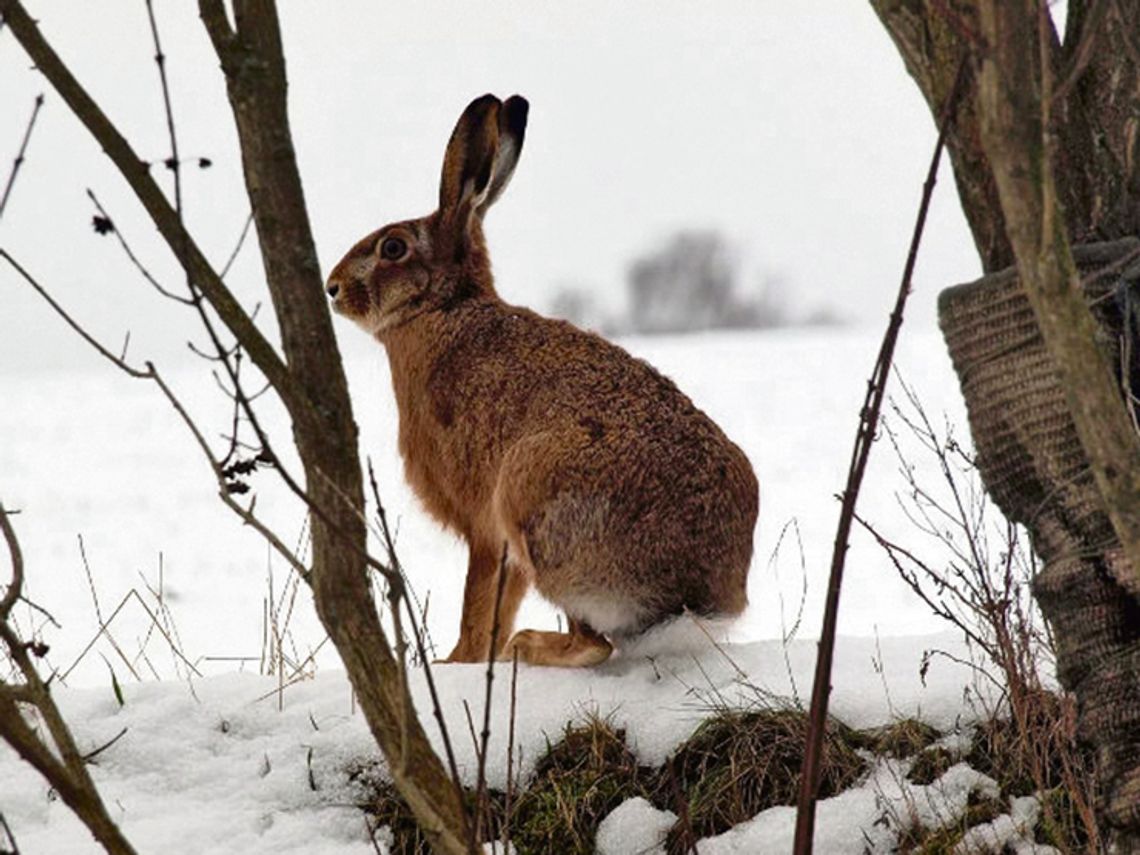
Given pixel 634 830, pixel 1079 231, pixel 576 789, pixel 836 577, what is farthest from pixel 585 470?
pixel 836 577

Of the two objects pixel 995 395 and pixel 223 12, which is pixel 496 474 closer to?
pixel 995 395

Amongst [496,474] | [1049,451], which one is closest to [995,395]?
[1049,451]

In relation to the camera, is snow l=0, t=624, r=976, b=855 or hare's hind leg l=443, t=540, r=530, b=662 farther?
hare's hind leg l=443, t=540, r=530, b=662

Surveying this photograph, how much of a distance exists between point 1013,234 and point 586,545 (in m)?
2.88

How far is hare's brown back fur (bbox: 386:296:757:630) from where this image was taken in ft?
15.5

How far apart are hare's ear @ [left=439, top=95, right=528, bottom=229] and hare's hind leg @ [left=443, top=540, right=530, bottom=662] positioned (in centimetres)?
123

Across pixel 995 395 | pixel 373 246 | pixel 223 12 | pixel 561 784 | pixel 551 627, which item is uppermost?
pixel 373 246

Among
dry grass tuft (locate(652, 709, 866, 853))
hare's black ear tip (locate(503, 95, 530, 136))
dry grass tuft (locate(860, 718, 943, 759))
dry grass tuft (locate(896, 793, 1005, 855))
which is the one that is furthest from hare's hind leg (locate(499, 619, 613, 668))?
hare's black ear tip (locate(503, 95, 530, 136))

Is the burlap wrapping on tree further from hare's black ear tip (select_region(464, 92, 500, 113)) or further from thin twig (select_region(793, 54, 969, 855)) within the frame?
hare's black ear tip (select_region(464, 92, 500, 113))

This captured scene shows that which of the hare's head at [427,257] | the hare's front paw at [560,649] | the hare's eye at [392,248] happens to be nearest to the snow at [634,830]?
the hare's front paw at [560,649]

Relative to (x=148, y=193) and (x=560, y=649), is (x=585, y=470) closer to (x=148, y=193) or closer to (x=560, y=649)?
(x=560, y=649)

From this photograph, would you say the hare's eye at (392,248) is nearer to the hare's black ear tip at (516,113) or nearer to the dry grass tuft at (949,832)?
the hare's black ear tip at (516,113)

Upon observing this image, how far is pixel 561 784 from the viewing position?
415 cm

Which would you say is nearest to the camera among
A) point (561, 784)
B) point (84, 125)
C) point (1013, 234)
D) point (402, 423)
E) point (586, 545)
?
point (1013, 234)
